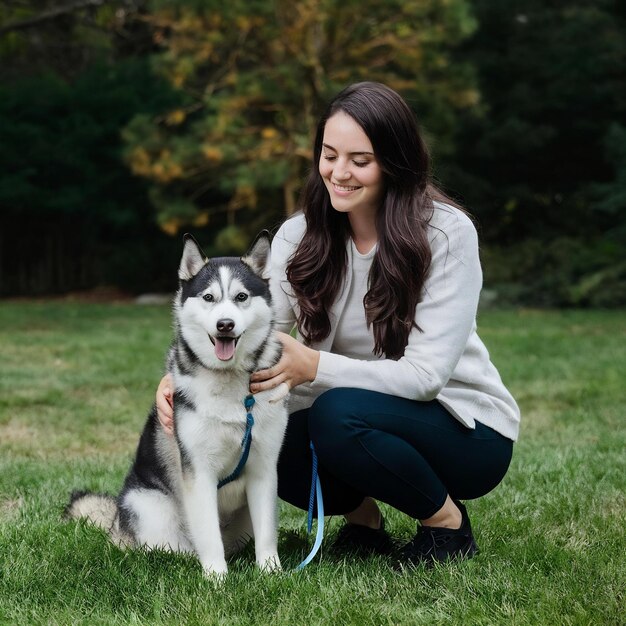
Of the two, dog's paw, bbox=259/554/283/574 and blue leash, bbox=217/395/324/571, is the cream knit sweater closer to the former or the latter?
blue leash, bbox=217/395/324/571

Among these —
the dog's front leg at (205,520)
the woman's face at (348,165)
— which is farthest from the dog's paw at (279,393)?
the woman's face at (348,165)

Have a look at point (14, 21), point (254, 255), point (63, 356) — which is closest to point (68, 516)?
point (254, 255)

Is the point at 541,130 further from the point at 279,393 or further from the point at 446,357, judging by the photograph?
the point at 279,393

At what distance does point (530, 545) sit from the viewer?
10.4ft

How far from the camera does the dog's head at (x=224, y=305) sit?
275 cm

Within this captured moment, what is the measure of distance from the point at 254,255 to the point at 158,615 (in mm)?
1105

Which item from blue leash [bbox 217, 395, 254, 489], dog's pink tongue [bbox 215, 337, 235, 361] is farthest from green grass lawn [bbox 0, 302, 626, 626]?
dog's pink tongue [bbox 215, 337, 235, 361]

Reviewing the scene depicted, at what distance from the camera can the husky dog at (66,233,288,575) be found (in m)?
2.81

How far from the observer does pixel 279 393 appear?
2.92m

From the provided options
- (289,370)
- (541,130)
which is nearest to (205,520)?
(289,370)

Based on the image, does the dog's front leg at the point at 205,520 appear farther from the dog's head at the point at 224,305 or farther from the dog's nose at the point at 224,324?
the dog's nose at the point at 224,324

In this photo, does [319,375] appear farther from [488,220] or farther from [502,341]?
[488,220]

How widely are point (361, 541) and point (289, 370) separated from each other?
783 mm

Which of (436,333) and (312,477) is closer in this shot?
(436,333)
